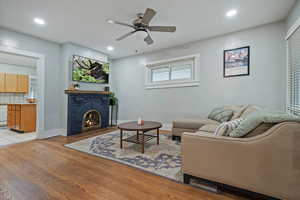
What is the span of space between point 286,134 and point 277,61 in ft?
8.84

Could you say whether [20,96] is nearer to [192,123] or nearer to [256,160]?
[192,123]

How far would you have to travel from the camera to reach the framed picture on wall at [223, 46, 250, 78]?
3.29m

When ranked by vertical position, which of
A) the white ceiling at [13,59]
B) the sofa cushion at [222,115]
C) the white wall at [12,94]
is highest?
the white ceiling at [13,59]

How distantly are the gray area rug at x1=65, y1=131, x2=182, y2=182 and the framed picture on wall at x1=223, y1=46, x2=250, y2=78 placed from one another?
231 cm

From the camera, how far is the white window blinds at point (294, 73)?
2330 mm

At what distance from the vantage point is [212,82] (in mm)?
3752

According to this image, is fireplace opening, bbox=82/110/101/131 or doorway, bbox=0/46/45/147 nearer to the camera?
doorway, bbox=0/46/45/147

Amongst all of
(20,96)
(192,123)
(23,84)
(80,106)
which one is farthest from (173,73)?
(20,96)

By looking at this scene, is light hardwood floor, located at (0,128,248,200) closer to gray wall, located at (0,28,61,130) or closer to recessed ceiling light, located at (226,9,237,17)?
gray wall, located at (0,28,61,130)

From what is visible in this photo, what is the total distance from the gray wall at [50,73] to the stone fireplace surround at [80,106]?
0.45 m

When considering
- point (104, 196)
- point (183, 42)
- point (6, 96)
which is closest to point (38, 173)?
point (104, 196)

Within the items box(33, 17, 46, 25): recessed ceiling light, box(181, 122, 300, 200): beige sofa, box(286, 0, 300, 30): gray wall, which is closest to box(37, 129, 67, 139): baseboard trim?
box(33, 17, 46, 25): recessed ceiling light

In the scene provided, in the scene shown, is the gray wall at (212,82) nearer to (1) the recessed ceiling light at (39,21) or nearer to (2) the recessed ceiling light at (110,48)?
(2) the recessed ceiling light at (110,48)

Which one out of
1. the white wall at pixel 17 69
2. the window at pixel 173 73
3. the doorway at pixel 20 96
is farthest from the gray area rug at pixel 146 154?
the white wall at pixel 17 69
